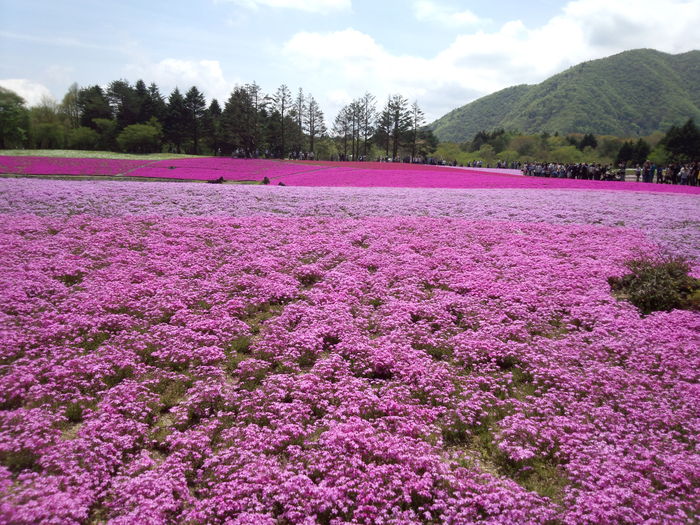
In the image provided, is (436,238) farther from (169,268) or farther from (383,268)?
(169,268)

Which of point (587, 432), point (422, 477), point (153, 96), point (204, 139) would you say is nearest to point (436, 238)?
point (587, 432)

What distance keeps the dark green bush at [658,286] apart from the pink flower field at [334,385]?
0.53 m

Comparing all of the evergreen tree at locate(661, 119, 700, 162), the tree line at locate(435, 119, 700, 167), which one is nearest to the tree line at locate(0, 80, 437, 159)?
the tree line at locate(435, 119, 700, 167)

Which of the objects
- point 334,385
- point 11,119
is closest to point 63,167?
point 334,385

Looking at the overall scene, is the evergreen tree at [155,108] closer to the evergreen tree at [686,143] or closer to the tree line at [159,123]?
the tree line at [159,123]

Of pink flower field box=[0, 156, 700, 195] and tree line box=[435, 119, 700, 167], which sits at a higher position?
tree line box=[435, 119, 700, 167]

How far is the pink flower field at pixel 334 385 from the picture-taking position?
4.73 metres

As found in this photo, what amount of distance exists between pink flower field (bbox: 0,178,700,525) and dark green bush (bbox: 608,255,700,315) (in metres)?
0.53

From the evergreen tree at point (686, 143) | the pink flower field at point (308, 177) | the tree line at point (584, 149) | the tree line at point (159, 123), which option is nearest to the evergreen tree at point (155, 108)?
Result: the tree line at point (159, 123)

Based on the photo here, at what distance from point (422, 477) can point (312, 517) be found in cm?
141

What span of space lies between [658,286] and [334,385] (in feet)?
28.3

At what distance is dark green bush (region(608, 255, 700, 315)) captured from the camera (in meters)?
10.1

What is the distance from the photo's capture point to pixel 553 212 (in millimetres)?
21469

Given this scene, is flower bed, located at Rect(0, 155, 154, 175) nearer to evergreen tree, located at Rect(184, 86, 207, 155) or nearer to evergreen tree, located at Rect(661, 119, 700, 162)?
evergreen tree, located at Rect(184, 86, 207, 155)
